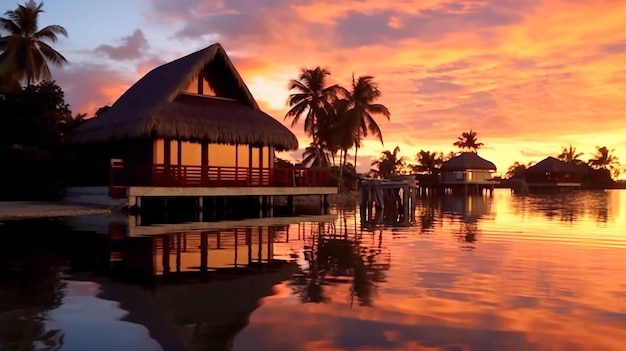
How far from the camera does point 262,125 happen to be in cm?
2428

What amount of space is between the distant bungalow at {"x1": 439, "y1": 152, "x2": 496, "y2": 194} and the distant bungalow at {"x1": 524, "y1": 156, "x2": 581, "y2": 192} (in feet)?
38.7

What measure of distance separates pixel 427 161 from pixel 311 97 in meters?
29.2

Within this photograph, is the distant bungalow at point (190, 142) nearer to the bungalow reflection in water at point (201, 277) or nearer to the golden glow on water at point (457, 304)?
the bungalow reflection in water at point (201, 277)

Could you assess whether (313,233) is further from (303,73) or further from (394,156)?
(394,156)

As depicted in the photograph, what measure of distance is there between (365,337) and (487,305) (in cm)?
207

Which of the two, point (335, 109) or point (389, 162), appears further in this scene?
point (389, 162)

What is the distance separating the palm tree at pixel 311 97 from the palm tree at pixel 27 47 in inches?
703

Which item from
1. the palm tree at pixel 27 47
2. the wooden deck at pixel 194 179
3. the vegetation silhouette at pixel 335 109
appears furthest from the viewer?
the vegetation silhouette at pixel 335 109

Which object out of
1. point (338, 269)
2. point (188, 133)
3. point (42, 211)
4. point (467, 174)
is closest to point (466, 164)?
point (467, 174)

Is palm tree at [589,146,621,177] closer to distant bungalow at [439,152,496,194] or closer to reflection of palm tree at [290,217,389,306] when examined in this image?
distant bungalow at [439,152,496,194]

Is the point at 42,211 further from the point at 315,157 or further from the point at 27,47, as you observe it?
the point at 315,157

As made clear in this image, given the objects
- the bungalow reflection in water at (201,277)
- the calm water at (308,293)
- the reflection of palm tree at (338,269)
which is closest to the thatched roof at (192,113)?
the bungalow reflection in water at (201,277)

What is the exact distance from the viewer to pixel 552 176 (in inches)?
2773

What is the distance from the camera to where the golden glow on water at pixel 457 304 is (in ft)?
17.3
